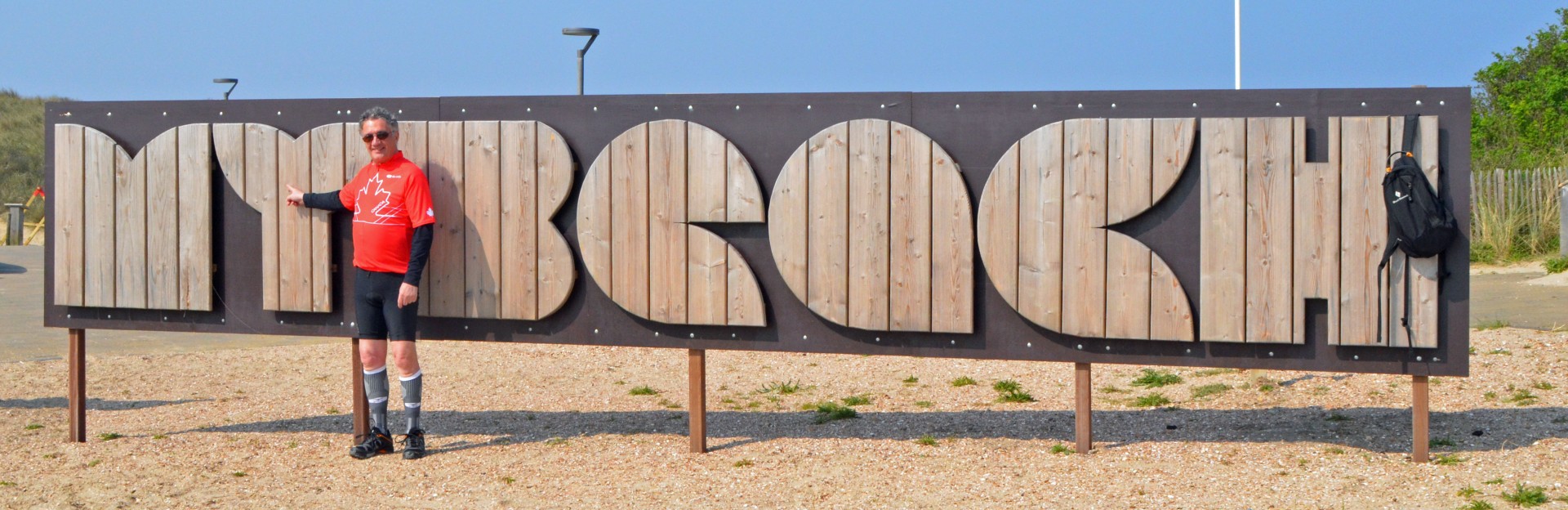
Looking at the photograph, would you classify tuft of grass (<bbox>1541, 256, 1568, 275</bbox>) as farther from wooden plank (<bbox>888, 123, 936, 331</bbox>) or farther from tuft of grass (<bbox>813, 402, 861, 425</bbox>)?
wooden plank (<bbox>888, 123, 936, 331</bbox>)

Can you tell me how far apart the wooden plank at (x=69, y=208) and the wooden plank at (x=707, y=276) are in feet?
11.7

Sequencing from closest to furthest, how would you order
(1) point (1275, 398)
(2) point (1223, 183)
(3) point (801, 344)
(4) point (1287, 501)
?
(4) point (1287, 501), (2) point (1223, 183), (3) point (801, 344), (1) point (1275, 398)

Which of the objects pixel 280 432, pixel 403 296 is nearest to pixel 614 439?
pixel 403 296

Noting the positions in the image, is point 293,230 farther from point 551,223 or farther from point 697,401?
point 697,401

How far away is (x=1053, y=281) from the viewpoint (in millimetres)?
6039

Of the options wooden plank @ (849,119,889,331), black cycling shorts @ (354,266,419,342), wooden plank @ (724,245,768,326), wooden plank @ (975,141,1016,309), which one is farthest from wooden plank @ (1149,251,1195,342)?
black cycling shorts @ (354,266,419,342)

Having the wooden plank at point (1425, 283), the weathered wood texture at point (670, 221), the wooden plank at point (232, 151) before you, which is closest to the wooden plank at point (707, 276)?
the weathered wood texture at point (670, 221)

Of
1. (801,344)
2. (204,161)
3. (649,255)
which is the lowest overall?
(801,344)

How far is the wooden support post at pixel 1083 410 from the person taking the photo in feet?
20.2

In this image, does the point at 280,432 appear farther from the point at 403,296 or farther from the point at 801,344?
the point at 801,344

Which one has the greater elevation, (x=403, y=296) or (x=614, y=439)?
(x=403, y=296)

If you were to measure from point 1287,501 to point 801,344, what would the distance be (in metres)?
2.33

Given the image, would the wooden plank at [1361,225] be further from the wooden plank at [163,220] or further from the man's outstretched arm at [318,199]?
the wooden plank at [163,220]

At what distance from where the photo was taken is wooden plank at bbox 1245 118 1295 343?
18.8ft
